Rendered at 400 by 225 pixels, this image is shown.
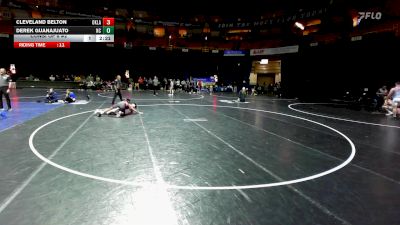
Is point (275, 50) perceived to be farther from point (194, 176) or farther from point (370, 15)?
point (194, 176)

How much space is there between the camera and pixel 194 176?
16.1ft

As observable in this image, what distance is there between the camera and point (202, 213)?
356 cm

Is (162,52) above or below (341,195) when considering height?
above

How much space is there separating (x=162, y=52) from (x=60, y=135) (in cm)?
2951

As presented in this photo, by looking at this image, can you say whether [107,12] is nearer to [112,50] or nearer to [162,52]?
[112,50]

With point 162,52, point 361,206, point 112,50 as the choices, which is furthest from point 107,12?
point 361,206
